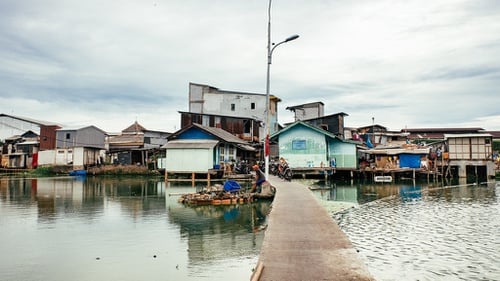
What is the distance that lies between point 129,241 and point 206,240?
81.5 inches

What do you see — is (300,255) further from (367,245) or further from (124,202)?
(124,202)

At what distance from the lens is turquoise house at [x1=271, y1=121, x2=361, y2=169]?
32.8 metres

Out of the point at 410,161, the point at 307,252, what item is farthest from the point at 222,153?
the point at 307,252

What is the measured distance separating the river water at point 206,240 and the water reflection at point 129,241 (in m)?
0.02

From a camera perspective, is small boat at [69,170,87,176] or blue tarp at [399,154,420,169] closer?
blue tarp at [399,154,420,169]

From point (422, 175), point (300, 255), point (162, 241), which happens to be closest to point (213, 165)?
point (422, 175)

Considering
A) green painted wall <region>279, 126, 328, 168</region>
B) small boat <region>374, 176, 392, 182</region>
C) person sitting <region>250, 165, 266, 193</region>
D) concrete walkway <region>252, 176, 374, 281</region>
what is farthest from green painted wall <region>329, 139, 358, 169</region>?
concrete walkway <region>252, 176, 374, 281</region>

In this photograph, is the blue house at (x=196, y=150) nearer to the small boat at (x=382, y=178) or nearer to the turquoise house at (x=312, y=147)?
the turquoise house at (x=312, y=147)

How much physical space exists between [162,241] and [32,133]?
47126 mm

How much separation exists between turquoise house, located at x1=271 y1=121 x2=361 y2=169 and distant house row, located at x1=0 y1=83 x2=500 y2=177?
0.09 m

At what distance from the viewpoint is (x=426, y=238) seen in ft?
31.6

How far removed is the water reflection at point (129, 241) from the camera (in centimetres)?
740

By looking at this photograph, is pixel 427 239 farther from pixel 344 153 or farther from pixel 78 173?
pixel 78 173

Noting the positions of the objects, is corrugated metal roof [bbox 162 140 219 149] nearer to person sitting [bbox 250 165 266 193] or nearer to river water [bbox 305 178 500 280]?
person sitting [bbox 250 165 266 193]
